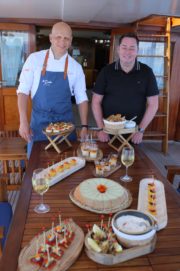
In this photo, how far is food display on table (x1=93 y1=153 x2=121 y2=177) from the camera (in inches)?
60.6

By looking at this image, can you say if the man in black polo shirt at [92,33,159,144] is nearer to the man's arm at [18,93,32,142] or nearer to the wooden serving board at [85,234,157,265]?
the man's arm at [18,93,32,142]

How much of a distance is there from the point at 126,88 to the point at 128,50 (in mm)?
313

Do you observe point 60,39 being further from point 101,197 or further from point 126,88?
point 101,197

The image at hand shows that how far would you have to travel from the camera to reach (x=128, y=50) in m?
2.09

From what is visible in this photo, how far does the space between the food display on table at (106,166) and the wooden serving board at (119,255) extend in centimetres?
62

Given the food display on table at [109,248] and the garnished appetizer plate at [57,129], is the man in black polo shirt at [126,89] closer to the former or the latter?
the garnished appetizer plate at [57,129]

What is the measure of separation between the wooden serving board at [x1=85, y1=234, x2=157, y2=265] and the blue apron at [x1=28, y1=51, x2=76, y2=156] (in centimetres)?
130

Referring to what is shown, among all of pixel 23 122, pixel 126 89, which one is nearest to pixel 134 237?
pixel 23 122

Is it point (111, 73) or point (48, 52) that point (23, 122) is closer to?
point (48, 52)

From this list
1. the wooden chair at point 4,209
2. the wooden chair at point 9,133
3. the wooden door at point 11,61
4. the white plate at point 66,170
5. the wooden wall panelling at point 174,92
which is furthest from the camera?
the wooden wall panelling at point 174,92

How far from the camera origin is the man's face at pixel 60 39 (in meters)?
1.91

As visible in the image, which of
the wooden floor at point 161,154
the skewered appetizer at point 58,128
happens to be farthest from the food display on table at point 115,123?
the wooden floor at point 161,154

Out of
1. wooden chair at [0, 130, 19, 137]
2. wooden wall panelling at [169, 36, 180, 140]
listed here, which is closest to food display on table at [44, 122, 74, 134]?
wooden chair at [0, 130, 19, 137]

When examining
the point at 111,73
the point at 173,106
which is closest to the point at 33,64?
the point at 111,73
